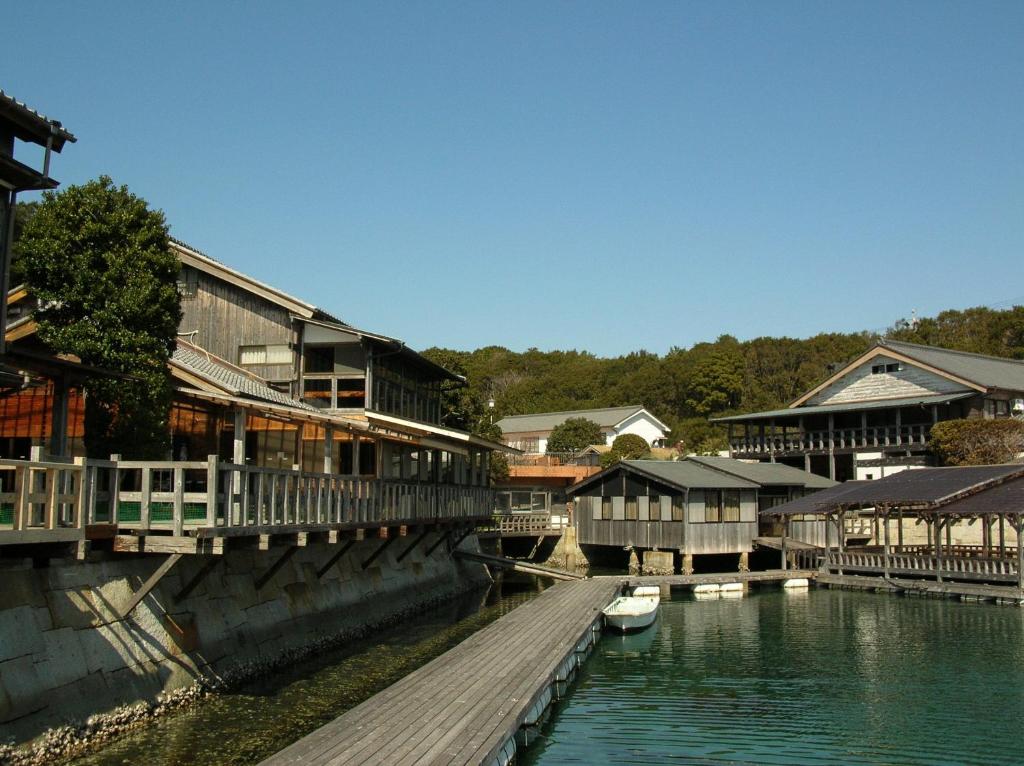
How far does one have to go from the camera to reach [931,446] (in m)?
48.7

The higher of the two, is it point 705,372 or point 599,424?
point 705,372

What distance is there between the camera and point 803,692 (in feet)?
64.2

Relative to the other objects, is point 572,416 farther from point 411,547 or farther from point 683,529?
point 411,547

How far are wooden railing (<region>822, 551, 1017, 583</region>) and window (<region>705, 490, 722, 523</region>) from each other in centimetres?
528

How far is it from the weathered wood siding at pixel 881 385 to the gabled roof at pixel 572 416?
97.2 feet

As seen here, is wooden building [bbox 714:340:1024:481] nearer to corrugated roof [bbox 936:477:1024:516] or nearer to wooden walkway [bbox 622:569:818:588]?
corrugated roof [bbox 936:477:1024:516]

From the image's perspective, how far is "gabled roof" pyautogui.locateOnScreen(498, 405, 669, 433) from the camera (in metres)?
86.9

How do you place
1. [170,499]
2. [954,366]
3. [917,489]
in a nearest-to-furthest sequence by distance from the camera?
[170,499] → [917,489] → [954,366]

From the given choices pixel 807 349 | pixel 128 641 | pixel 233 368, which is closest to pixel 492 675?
pixel 128 641

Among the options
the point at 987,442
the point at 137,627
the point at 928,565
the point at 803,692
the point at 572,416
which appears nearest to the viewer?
the point at 137,627

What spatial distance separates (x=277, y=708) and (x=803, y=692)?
11025 mm

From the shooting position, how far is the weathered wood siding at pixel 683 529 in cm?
4150

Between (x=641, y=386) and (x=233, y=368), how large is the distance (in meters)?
75.3

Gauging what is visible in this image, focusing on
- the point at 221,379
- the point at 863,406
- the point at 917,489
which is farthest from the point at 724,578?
the point at 221,379
